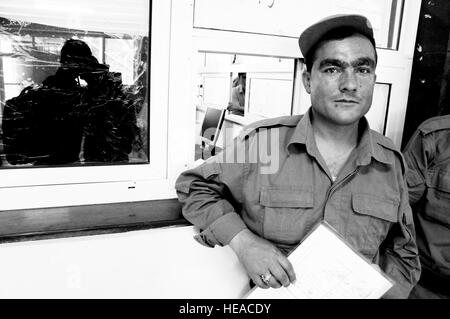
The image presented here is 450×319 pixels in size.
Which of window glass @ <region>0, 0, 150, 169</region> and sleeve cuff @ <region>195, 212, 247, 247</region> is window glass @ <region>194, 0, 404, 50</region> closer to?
window glass @ <region>0, 0, 150, 169</region>

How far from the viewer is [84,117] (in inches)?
48.4

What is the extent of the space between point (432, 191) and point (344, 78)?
2.57ft

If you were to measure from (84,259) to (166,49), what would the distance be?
82 cm

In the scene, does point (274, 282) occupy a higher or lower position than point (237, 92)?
lower

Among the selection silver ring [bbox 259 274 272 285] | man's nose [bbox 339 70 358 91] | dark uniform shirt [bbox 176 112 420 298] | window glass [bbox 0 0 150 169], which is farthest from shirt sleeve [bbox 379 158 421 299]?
window glass [bbox 0 0 150 169]

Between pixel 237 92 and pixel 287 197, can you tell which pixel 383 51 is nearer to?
pixel 287 197

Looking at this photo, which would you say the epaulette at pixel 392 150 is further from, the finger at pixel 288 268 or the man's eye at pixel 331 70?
the finger at pixel 288 268

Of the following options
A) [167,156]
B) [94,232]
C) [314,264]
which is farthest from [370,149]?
[94,232]

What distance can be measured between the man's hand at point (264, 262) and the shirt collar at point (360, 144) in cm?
35

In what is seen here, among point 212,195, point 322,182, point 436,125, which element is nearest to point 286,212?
point 322,182

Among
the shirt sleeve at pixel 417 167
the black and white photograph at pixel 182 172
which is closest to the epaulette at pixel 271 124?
the black and white photograph at pixel 182 172

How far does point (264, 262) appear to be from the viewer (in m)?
0.99

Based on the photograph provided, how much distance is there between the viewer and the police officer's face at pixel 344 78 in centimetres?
109

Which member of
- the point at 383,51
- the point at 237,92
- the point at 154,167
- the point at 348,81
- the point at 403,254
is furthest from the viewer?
the point at 237,92
